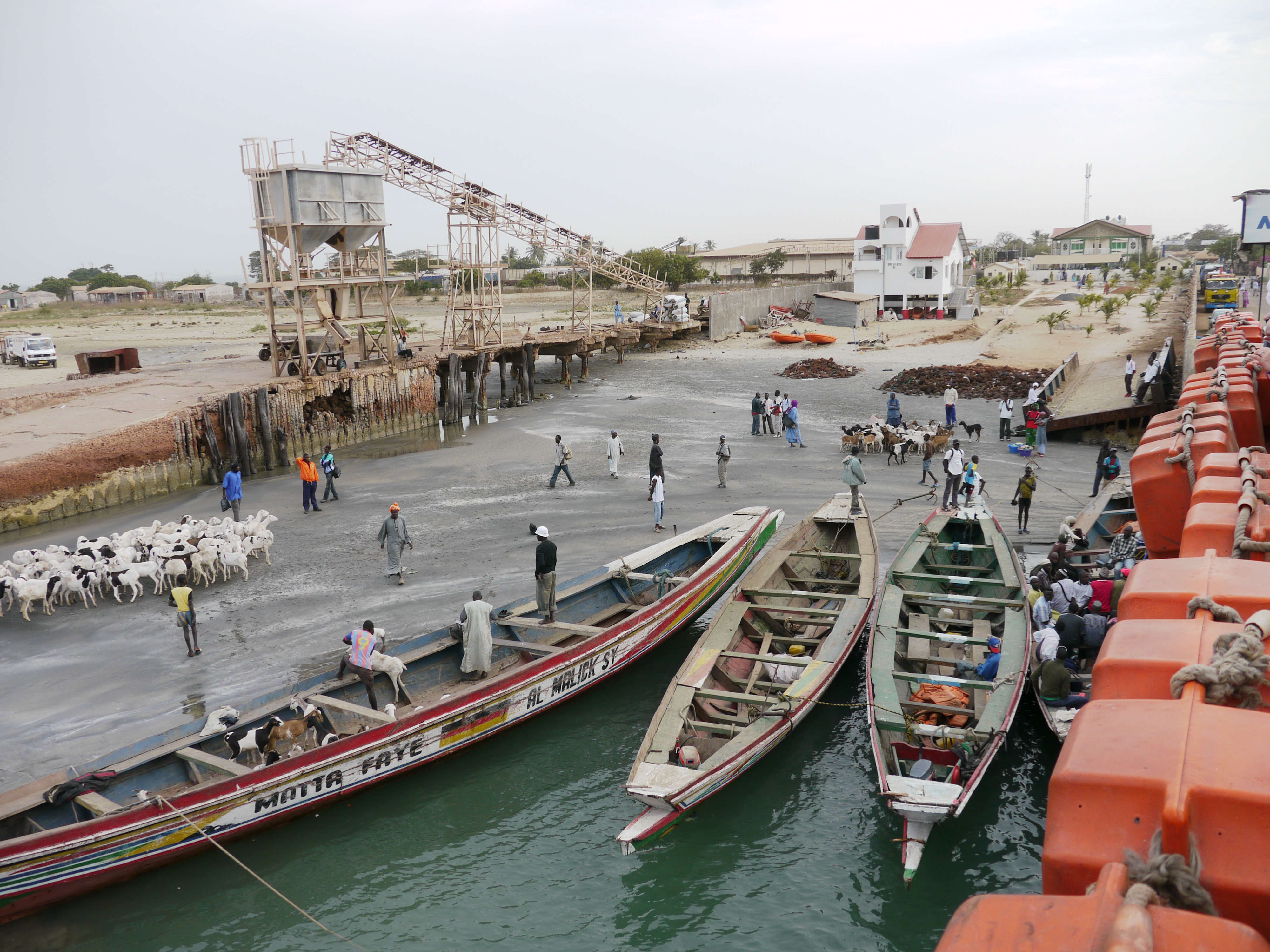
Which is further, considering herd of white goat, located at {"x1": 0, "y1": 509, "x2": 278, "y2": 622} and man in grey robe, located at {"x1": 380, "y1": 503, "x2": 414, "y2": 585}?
man in grey robe, located at {"x1": 380, "y1": 503, "x2": 414, "y2": 585}

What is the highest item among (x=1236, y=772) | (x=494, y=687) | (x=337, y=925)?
(x=1236, y=772)

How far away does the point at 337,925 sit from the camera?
8.56 m

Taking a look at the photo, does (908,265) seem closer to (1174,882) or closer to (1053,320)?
(1053,320)

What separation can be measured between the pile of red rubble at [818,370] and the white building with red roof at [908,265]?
2340 cm

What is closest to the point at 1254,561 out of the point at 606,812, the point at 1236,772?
the point at 1236,772

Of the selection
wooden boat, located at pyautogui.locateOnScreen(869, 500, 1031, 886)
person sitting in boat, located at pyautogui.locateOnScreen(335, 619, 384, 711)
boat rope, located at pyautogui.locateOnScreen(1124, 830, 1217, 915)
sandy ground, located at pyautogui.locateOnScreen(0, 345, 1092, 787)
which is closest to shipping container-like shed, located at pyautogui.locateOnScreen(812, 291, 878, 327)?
sandy ground, located at pyautogui.locateOnScreen(0, 345, 1092, 787)

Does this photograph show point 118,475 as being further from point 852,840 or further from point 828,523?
point 852,840

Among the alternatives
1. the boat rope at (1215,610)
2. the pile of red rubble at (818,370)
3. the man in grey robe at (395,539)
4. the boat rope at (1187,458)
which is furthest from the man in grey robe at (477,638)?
the pile of red rubble at (818,370)

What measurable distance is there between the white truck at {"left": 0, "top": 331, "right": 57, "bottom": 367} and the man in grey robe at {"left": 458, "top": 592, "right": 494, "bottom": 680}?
44191 mm

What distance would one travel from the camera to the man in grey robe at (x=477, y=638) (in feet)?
37.7

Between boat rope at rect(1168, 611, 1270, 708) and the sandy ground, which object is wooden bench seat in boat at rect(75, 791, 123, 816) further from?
boat rope at rect(1168, 611, 1270, 708)

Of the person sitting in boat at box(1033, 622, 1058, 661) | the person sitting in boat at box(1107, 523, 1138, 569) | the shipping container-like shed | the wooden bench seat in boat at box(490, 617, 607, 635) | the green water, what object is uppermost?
the shipping container-like shed

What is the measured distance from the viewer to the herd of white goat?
51.8ft

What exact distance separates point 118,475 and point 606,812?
1920 cm
